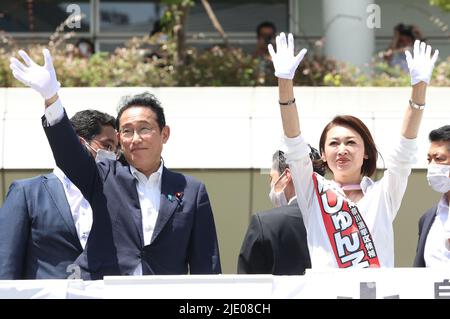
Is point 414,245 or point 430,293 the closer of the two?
point 430,293

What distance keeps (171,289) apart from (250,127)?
4.38 metres

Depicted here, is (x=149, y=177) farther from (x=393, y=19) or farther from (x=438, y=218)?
(x=393, y=19)

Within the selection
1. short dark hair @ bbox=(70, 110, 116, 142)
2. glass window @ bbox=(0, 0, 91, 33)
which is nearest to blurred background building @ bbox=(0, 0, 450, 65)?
glass window @ bbox=(0, 0, 91, 33)

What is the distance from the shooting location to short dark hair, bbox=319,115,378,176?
5.84 meters

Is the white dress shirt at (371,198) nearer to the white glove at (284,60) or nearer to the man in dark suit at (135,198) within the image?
the white glove at (284,60)

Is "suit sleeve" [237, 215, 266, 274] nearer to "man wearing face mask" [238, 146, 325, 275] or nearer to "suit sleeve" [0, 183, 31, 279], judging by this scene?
"man wearing face mask" [238, 146, 325, 275]

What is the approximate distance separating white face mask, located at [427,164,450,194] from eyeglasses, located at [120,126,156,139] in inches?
68.0

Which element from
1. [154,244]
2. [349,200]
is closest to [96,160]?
[154,244]

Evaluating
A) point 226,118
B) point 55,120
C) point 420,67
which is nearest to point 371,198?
point 420,67

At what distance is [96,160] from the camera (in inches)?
238

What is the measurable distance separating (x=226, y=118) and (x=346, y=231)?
3656 millimetres

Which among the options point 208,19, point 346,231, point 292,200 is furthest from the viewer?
point 208,19

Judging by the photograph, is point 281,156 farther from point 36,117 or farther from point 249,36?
point 249,36

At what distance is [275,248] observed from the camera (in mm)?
5680
